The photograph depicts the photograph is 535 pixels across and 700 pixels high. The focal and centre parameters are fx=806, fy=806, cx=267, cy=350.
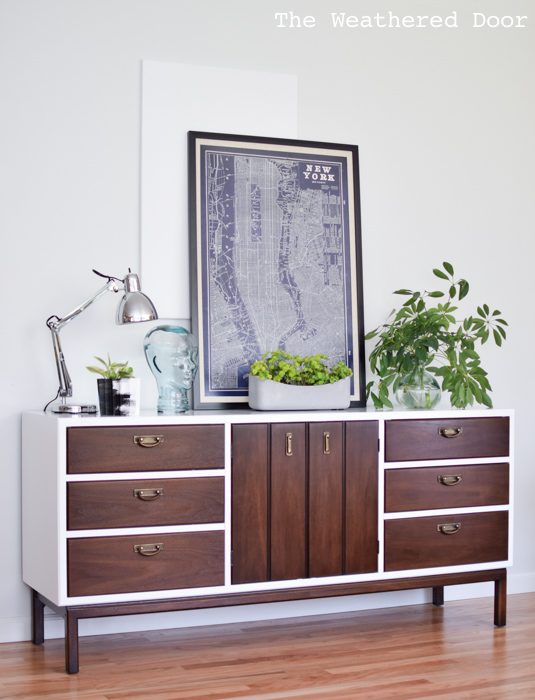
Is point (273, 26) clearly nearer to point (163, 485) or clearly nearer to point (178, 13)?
point (178, 13)

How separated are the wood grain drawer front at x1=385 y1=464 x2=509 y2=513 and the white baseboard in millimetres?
595

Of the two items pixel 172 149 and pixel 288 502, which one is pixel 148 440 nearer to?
pixel 288 502

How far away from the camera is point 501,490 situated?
2939 millimetres

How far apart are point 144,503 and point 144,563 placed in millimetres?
182

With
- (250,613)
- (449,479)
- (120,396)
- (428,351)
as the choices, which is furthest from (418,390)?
(120,396)

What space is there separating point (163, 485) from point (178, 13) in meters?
1.77

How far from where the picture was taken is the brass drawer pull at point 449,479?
2.85m

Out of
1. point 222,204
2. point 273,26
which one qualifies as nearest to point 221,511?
point 222,204

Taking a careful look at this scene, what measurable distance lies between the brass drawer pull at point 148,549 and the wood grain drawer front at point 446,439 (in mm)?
839

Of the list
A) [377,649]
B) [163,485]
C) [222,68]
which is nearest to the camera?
[163,485]

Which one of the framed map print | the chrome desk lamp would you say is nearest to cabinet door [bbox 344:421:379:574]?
the framed map print

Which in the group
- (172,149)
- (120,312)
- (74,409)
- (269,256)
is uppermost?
(172,149)

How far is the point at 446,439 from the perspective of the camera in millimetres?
2857

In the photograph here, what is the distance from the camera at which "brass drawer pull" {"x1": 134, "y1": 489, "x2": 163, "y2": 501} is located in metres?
2.46
